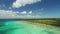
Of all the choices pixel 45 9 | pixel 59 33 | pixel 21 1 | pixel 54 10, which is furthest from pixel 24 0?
pixel 59 33

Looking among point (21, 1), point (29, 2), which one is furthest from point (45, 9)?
point (21, 1)

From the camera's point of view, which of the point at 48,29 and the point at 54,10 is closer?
the point at 54,10

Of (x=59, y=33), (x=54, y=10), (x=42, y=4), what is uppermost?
(x=42, y=4)

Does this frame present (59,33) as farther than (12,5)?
No

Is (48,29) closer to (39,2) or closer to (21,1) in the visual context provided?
(39,2)

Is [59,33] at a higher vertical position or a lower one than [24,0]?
lower

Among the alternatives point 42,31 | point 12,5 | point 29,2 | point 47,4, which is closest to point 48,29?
point 42,31

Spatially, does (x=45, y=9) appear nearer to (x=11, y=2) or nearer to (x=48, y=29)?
(x=48, y=29)

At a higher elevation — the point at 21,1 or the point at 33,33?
the point at 21,1
